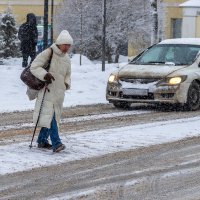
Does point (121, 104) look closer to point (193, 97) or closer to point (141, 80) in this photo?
point (141, 80)

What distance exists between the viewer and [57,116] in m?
10.5

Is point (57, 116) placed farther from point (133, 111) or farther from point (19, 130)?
point (133, 111)

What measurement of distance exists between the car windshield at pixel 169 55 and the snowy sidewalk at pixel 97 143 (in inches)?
125

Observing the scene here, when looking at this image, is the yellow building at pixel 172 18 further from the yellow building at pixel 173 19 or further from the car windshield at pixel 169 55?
the car windshield at pixel 169 55

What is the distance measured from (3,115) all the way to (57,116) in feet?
15.5

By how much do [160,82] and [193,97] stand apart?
839 mm

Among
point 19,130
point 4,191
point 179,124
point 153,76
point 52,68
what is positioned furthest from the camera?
point 153,76

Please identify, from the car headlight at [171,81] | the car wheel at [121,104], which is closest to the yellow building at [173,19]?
the car wheel at [121,104]

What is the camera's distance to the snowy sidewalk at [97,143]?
32.3 ft

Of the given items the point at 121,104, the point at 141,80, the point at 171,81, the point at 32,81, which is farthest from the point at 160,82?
the point at 32,81

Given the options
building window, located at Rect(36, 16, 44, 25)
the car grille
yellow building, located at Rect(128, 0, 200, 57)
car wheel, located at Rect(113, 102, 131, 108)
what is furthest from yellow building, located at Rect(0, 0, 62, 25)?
the car grille

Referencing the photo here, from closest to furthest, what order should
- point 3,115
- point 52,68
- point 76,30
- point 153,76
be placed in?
point 52,68 → point 3,115 → point 153,76 → point 76,30

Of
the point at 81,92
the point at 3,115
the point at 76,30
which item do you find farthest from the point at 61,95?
the point at 76,30

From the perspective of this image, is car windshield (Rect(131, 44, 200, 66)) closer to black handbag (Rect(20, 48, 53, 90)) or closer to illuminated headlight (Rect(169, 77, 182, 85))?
illuminated headlight (Rect(169, 77, 182, 85))
